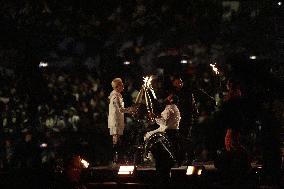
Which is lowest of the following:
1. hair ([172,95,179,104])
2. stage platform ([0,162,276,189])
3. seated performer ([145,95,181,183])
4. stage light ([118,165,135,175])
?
stage platform ([0,162,276,189])

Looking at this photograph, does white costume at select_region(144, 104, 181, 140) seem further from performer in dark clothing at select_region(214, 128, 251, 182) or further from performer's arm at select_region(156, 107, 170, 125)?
performer in dark clothing at select_region(214, 128, 251, 182)

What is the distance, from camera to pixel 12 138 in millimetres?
15805

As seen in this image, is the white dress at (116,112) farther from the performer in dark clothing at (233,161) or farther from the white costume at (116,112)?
the performer in dark clothing at (233,161)

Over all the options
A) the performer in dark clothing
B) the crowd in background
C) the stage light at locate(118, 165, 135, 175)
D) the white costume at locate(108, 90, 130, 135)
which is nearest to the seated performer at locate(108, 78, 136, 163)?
the white costume at locate(108, 90, 130, 135)

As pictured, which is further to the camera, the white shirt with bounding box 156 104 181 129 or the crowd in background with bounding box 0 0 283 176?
the crowd in background with bounding box 0 0 283 176

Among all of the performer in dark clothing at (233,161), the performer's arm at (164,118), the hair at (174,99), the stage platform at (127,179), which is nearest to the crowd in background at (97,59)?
the hair at (174,99)

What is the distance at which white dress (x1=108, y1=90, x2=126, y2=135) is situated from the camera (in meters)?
12.9

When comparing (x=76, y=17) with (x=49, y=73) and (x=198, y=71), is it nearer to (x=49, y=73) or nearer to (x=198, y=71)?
(x=49, y=73)

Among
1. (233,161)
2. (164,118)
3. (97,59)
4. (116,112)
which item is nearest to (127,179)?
(164,118)

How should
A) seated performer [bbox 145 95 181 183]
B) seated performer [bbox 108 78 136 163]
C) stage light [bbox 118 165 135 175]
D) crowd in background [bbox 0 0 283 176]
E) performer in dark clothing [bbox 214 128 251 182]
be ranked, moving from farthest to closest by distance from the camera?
crowd in background [bbox 0 0 283 176]
seated performer [bbox 108 78 136 163]
seated performer [bbox 145 95 181 183]
stage light [bbox 118 165 135 175]
performer in dark clothing [bbox 214 128 251 182]

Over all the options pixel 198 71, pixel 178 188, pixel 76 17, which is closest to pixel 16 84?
pixel 76 17

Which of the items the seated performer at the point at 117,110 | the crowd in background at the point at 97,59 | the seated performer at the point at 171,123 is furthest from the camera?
the crowd in background at the point at 97,59

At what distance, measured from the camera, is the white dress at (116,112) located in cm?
1294

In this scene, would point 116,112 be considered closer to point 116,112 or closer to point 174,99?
point 116,112
